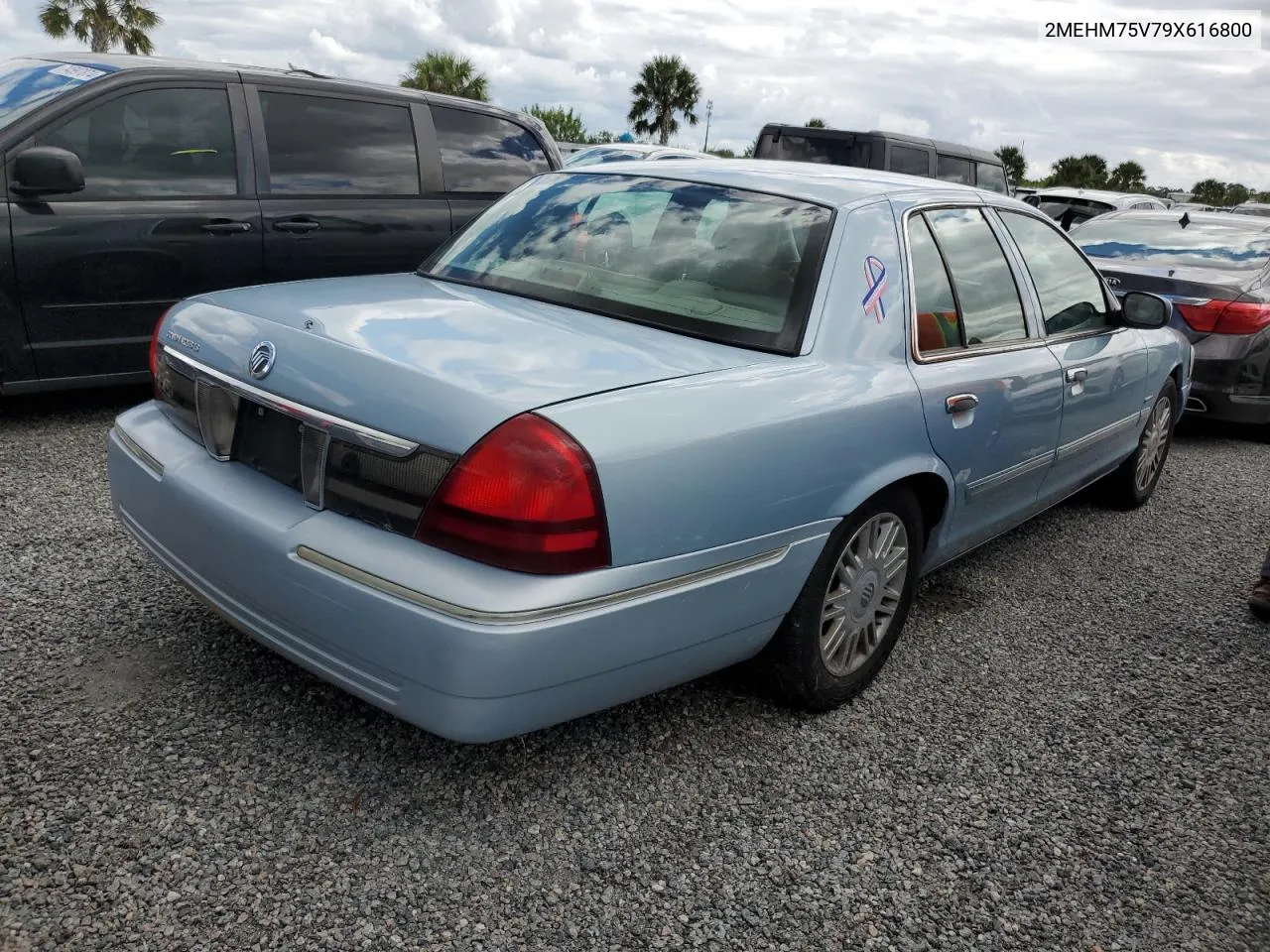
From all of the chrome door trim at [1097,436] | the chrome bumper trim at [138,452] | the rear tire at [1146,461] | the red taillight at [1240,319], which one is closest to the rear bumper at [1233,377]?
the red taillight at [1240,319]

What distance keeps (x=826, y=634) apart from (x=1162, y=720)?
1.14m

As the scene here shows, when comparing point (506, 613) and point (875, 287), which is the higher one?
point (875, 287)

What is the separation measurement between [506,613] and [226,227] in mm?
3840

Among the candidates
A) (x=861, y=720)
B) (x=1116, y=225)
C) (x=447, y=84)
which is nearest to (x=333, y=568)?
(x=861, y=720)

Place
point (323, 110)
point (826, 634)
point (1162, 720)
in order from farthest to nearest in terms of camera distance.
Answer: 1. point (323, 110)
2. point (1162, 720)
3. point (826, 634)

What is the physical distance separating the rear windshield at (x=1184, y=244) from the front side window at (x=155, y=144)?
205 inches

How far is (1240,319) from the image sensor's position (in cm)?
670

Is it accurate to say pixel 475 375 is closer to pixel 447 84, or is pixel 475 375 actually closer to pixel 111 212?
pixel 111 212

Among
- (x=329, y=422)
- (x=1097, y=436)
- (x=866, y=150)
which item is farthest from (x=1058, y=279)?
(x=866, y=150)

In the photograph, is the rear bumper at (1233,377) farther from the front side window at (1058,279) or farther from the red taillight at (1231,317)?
the front side window at (1058,279)

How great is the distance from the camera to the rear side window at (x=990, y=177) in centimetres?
1267

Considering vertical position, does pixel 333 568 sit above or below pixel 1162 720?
above

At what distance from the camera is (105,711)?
Result: 267 centimetres

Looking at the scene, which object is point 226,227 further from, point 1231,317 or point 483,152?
point 1231,317
